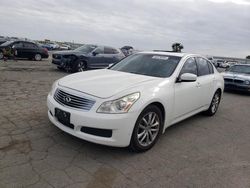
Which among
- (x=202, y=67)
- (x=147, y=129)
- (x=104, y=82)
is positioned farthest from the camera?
(x=202, y=67)

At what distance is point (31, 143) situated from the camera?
4.06m

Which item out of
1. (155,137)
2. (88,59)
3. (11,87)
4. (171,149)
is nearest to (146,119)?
(155,137)

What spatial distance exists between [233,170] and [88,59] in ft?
36.0

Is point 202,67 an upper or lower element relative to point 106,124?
upper

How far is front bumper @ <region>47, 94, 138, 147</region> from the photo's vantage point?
3.58m

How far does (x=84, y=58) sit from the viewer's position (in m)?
13.7

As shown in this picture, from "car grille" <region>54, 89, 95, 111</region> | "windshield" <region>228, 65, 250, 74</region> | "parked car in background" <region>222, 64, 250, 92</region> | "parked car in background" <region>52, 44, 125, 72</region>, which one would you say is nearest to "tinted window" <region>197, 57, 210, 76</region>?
"car grille" <region>54, 89, 95, 111</region>

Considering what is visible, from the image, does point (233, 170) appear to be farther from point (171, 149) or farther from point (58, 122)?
point (58, 122)

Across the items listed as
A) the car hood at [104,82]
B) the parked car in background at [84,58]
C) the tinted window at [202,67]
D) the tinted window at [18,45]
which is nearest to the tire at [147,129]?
the car hood at [104,82]

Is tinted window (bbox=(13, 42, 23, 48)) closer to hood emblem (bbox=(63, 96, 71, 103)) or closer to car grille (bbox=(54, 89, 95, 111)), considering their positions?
car grille (bbox=(54, 89, 95, 111))

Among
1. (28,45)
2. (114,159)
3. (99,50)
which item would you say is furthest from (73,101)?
(28,45)

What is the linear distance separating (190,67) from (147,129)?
2032mm

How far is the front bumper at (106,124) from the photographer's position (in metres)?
3.58

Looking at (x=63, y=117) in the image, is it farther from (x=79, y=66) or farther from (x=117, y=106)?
(x=79, y=66)
